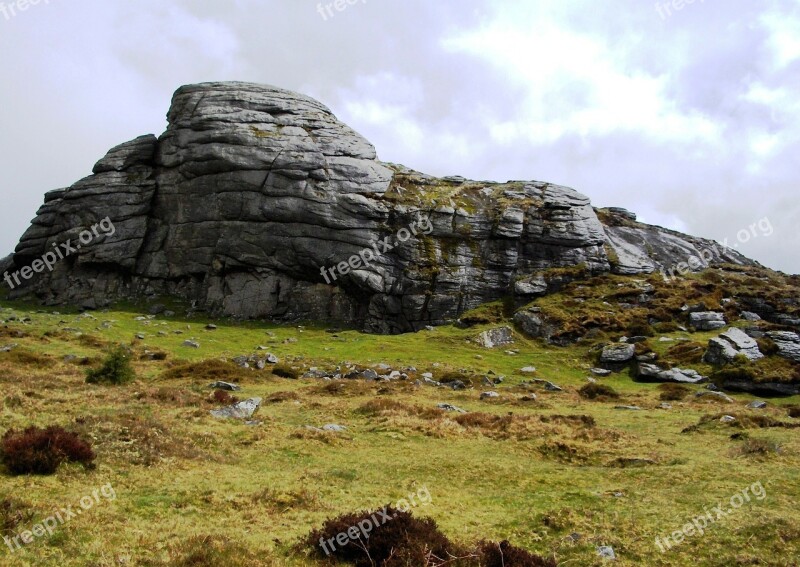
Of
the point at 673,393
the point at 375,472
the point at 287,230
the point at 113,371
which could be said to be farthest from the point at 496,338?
the point at 375,472

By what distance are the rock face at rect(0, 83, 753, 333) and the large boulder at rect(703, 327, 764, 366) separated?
29.4m

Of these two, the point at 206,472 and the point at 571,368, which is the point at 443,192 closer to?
the point at 571,368

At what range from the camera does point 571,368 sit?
62312 mm

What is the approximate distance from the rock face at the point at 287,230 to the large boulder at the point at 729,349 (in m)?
29.4

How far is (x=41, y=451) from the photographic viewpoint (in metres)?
15.1

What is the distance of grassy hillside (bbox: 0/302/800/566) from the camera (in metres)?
12.0

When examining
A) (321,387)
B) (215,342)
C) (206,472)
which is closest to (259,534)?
(206,472)

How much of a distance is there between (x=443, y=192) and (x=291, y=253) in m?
30.4

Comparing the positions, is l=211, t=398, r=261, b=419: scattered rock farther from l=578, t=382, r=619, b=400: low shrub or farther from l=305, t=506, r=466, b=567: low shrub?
l=578, t=382, r=619, b=400: low shrub

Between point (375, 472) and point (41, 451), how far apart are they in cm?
1030

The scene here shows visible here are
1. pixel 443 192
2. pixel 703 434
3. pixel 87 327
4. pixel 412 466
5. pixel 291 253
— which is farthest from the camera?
pixel 443 192

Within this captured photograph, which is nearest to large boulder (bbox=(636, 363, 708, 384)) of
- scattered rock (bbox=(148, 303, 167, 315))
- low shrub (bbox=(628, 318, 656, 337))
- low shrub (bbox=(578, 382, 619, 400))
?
low shrub (bbox=(628, 318, 656, 337))

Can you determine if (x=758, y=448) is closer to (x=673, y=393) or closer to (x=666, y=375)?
(x=673, y=393)

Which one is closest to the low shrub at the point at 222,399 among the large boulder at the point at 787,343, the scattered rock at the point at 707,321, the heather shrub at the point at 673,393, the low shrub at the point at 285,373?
the low shrub at the point at 285,373
